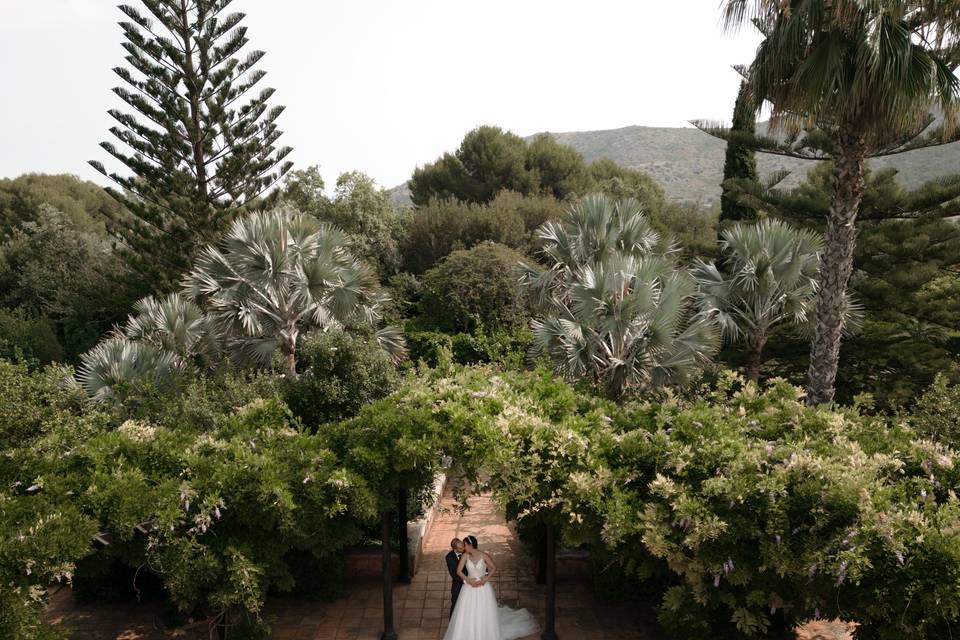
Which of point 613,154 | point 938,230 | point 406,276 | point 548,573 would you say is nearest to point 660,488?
point 548,573

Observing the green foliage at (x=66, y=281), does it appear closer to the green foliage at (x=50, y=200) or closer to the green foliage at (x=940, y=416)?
the green foliage at (x=50, y=200)

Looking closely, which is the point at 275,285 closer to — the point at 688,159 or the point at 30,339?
the point at 30,339

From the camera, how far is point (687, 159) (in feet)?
197

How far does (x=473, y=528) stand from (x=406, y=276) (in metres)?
14.6

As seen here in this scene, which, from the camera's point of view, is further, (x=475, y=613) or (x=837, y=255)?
(x=837, y=255)

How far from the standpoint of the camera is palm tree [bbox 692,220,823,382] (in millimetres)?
10414

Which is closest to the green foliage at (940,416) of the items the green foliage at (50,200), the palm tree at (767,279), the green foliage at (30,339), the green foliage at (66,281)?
the palm tree at (767,279)

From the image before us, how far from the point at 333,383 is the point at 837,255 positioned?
678 cm

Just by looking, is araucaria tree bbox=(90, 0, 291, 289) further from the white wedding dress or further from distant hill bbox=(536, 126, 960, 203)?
distant hill bbox=(536, 126, 960, 203)

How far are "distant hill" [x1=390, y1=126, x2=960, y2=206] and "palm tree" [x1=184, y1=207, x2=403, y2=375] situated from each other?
30.3 meters

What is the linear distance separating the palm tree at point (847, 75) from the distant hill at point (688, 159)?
2905 cm

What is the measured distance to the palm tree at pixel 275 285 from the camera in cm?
1005

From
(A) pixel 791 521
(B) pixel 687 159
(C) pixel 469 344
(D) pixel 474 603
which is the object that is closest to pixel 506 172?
(C) pixel 469 344

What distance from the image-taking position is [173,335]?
35.2ft
